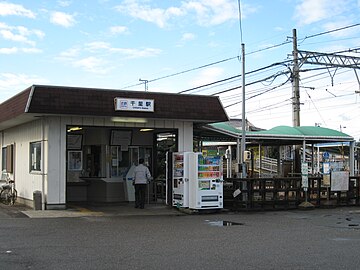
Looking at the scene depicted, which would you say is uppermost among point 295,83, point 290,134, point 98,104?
point 295,83

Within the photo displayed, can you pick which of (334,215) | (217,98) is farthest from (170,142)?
(334,215)

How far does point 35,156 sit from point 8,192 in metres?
3.12

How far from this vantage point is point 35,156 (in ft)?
62.0

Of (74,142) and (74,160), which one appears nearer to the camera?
(74,160)

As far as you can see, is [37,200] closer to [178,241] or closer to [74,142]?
[74,142]

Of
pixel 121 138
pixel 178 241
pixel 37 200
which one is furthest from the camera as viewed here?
pixel 121 138

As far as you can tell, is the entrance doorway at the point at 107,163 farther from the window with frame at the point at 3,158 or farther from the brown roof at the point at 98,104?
the window with frame at the point at 3,158

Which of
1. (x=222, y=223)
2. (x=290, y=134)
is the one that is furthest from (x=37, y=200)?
(x=290, y=134)

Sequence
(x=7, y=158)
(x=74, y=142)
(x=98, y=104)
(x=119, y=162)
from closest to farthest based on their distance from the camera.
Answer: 1. (x=98, y=104)
2. (x=119, y=162)
3. (x=74, y=142)
4. (x=7, y=158)

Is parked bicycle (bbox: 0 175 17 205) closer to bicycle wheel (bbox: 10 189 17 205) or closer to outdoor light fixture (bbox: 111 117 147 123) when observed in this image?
bicycle wheel (bbox: 10 189 17 205)

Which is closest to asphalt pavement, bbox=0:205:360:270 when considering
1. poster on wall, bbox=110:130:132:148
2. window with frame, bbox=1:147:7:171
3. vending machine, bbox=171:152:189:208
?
vending machine, bbox=171:152:189:208

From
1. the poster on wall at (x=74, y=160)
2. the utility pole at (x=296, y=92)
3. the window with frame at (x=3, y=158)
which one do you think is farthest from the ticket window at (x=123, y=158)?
the utility pole at (x=296, y=92)

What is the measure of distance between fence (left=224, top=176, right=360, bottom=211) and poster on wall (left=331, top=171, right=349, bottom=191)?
217 mm

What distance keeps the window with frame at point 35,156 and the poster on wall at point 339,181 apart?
11284 millimetres
